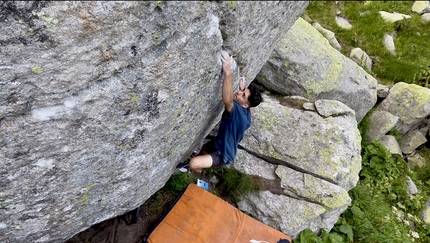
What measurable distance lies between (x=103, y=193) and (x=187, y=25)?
2.44 meters

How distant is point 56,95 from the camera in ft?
12.3

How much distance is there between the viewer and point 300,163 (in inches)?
319

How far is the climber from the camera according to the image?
6.08 meters

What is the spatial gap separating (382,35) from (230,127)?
39.2ft

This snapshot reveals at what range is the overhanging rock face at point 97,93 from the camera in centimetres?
350

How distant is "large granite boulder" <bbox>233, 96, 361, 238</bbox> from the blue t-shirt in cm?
133

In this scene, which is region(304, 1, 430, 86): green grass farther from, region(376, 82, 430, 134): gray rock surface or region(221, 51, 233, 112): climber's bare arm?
Result: region(221, 51, 233, 112): climber's bare arm

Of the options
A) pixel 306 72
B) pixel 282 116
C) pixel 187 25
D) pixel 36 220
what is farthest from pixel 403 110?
pixel 36 220

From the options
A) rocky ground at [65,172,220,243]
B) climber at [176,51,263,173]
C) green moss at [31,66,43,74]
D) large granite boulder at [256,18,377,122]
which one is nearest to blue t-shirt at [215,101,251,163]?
climber at [176,51,263,173]

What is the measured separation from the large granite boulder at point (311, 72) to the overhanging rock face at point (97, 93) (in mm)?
4443

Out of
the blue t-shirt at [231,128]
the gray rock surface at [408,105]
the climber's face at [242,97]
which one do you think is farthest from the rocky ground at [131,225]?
the gray rock surface at [408,105]

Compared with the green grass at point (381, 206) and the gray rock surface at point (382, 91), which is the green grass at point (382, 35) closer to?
the gray rock surface at point (382, 91)

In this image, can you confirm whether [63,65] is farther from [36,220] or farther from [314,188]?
[314,188]

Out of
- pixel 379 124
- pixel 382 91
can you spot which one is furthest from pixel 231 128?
pixel 382 91
